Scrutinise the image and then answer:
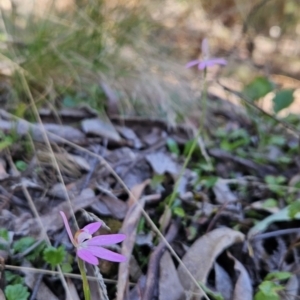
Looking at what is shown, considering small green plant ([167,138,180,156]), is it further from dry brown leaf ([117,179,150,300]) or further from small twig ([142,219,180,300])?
small twig ([142,219,180,300])

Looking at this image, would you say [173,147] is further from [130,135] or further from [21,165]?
[21,165]

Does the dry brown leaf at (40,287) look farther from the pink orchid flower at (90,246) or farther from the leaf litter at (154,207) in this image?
the pink orchid flower at (90,246)

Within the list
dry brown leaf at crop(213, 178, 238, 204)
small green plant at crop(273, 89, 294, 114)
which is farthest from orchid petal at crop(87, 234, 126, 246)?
small green plant at crop(273, 89, 294, 114)

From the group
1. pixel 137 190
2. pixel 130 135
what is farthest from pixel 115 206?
pixel 130 135

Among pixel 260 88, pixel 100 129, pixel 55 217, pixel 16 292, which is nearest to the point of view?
pixel 16 292

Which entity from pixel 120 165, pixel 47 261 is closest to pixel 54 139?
pixel 120 165

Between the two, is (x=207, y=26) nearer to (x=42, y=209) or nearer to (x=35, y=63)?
(x=35, y=63)

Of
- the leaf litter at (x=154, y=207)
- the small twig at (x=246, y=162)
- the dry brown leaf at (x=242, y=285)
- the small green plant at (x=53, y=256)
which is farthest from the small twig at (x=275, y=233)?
the small green plant at (x=53, y=256)
